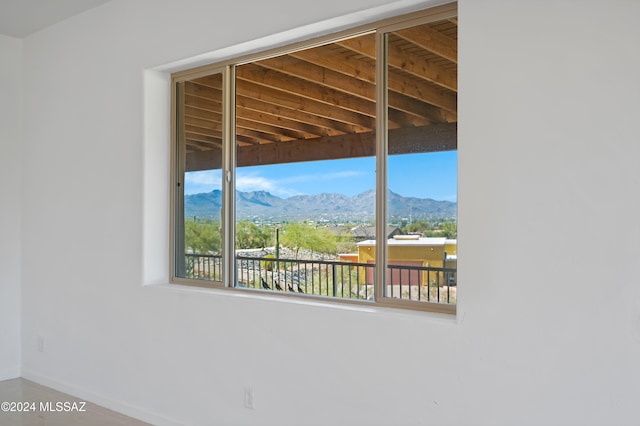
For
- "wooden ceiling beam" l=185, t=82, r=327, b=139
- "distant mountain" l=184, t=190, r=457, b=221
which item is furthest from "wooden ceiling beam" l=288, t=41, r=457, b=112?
"distant mountain" l=184, t=190, r=457, b=221

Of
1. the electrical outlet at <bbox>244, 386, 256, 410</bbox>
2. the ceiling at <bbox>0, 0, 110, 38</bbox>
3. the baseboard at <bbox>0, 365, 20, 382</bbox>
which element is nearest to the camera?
the electrical outlet at <bbox>244, 386, 256, 410</bbox>

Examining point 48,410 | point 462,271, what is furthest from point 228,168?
point 48,410

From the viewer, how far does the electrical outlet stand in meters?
3.36

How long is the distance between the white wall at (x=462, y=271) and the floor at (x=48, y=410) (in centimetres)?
12

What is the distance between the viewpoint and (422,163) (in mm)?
2895

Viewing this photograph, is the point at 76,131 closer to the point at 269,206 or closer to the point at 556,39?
the point at 269,206

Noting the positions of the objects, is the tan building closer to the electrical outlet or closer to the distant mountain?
the distant mountain

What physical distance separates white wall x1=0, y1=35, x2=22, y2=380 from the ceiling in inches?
12.5

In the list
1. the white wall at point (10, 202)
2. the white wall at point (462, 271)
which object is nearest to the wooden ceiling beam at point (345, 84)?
the white wall at point (462, 271)

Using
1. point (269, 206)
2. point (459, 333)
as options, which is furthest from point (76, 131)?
point (459, 333)

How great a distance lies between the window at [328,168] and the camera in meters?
2.85

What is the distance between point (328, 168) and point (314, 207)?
0.81 ft

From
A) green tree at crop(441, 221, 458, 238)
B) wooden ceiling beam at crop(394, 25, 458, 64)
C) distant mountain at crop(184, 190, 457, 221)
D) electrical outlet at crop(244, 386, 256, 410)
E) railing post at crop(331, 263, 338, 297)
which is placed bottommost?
electrical outlet at crop(244, 386, 256, 410)

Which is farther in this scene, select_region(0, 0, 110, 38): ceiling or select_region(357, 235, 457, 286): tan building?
select_region(0, 0, 110, 38): ceiling
